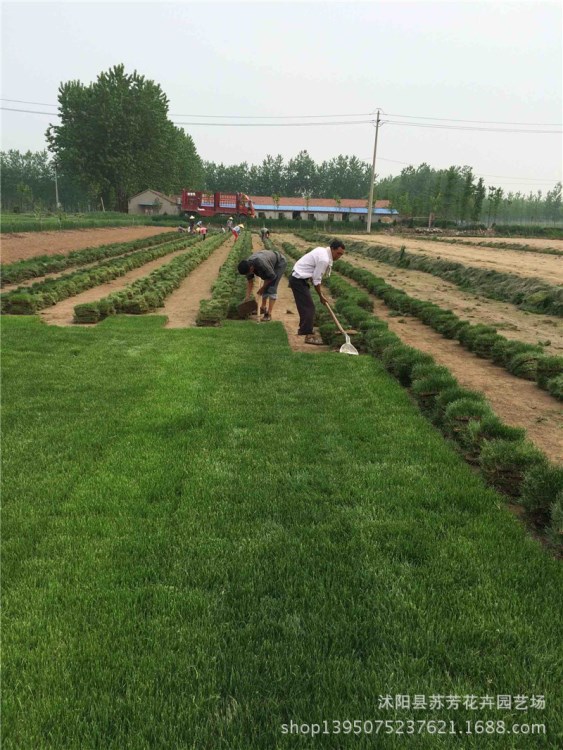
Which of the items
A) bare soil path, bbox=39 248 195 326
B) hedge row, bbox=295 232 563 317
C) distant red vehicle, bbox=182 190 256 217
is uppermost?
distant red vehicle, bbox=182 190 256 217

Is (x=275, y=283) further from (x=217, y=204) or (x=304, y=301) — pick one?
(x=217, y=204)

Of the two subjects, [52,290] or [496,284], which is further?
[496,284]

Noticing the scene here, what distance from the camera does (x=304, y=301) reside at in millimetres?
9070

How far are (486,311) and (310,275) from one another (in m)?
6.04

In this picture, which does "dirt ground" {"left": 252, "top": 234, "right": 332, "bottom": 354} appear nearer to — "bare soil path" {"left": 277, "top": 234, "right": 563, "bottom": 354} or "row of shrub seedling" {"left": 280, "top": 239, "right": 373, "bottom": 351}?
"row of shrub seedling" {"left": 280, "top": 239, "right": 373, "bottom": 351}

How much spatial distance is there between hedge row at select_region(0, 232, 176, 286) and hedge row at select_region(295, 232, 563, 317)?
1437 cm

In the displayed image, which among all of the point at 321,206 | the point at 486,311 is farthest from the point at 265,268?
the point at 321,206

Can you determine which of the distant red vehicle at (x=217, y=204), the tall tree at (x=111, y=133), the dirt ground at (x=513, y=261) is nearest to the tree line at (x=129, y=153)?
the tall tree at (x=111, y=133)

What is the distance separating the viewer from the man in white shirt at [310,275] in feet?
27.5

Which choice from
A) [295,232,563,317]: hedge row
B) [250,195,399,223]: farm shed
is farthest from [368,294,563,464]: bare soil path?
[250,195,399,223]: farm shed

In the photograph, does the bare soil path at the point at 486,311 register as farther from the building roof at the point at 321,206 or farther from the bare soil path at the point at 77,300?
the building roof at the point at 321,206

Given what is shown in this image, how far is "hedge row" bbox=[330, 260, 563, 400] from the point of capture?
6574 millimetres

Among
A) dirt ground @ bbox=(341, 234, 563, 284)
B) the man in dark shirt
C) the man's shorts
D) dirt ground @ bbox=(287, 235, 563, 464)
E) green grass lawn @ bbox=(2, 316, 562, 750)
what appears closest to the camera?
green grass lawn @ bbox=(2, 316, 562, 750)

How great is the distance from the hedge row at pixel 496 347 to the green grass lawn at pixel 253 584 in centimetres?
259
